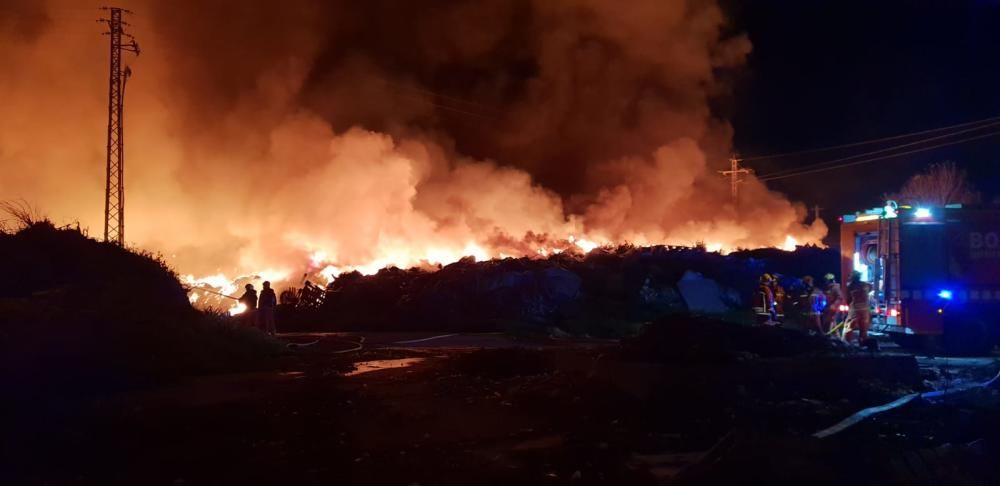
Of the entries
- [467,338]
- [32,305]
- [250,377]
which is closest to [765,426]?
[250,377]

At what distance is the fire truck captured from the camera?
13.8 m

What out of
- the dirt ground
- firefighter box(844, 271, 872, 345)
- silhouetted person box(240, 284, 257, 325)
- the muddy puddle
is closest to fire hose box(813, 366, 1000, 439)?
the dirt ground

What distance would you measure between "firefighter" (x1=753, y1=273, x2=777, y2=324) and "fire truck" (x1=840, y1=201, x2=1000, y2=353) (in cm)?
330

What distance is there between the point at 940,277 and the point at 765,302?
4.57 metres

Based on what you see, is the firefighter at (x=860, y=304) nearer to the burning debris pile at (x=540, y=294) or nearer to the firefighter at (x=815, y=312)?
the firefighter at (x=815, y=312)

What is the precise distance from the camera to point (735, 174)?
38844mm

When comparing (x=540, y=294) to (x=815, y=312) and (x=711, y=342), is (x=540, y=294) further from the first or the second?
(x=711, y=342)

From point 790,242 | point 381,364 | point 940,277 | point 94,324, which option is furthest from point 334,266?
point 790,242

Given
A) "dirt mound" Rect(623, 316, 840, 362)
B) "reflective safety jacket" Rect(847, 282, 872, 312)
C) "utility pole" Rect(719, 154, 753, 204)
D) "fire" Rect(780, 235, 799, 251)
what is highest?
"utility pole" Rect(719, 154, 753, 204)

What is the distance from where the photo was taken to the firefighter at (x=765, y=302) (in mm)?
17786

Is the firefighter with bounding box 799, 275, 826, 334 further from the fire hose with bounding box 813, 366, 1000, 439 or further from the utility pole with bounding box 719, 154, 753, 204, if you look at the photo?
the utility pole with bounding box 719, 154, 753, 204

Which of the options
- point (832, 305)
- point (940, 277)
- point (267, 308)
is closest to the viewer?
point (940, 277)

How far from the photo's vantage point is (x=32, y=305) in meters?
10.6

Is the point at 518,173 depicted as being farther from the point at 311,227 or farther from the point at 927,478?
the point at 927,478
